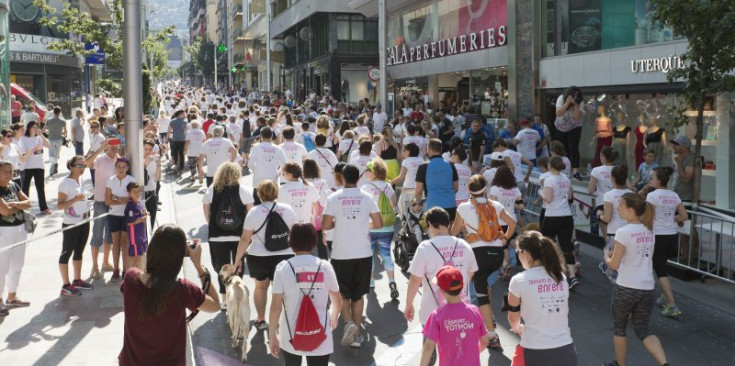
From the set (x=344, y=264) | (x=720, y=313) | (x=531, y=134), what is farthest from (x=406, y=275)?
(x=531, y=134)

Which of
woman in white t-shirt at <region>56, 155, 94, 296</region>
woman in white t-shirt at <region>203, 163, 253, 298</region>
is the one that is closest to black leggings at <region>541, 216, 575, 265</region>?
woman in white t-shirt at <region>203, 163, 253, 298</region>

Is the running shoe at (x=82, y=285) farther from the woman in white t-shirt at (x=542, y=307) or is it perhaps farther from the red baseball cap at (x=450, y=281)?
the woman in white t-shirt at (x=542, y=307)

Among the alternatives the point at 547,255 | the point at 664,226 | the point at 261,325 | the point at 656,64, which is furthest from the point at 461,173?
the point at 656,64

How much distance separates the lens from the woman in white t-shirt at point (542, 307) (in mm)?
5191

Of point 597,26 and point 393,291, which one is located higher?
point 597,26

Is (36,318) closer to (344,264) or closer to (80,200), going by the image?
(80,200)

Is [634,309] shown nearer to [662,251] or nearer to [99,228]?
[662,251]

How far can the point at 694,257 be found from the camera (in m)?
10.4

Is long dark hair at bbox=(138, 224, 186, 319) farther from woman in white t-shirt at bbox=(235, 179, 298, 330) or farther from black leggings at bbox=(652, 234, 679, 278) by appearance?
black leggings at bbox=(652, 234, 679, 278)

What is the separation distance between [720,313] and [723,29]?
3625 millimetres

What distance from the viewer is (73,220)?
9438 mm

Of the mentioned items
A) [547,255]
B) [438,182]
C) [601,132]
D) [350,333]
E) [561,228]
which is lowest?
[350,333]

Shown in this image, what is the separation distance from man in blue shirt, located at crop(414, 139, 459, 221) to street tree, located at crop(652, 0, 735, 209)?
347cm

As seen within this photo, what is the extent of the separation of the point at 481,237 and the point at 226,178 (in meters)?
2.85
